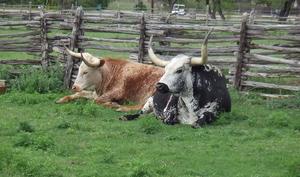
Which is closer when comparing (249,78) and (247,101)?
(247,101)

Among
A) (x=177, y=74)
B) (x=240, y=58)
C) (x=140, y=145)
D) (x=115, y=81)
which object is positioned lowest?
(x=140, y=145)

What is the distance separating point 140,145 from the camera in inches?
268

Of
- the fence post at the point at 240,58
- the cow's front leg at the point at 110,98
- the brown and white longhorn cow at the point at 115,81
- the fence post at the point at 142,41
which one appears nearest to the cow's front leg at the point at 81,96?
the brown and white longhorn cow at the point at 115,81

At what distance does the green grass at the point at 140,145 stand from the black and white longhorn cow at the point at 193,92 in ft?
0.76

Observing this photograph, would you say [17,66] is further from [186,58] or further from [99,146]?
[99,146]

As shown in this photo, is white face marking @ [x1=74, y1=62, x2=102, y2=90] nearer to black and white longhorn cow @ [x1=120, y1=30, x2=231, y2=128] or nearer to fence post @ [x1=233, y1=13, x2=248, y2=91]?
black and white longhorn cow @ [x1=120, y1=30, x2=231, y2=128]

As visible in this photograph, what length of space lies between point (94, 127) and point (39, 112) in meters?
1.66

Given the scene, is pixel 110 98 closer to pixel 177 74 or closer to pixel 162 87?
pixel 177 74

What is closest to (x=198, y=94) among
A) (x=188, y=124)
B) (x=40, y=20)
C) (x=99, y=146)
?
(x=188, y=124)

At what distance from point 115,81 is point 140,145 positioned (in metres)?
3.64

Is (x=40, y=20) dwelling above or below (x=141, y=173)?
above

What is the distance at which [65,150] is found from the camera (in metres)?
6.42

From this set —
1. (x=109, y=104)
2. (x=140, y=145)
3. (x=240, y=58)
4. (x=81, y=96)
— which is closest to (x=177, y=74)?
(x=140, y=145)

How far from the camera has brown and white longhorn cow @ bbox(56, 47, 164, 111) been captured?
9.98 meters
